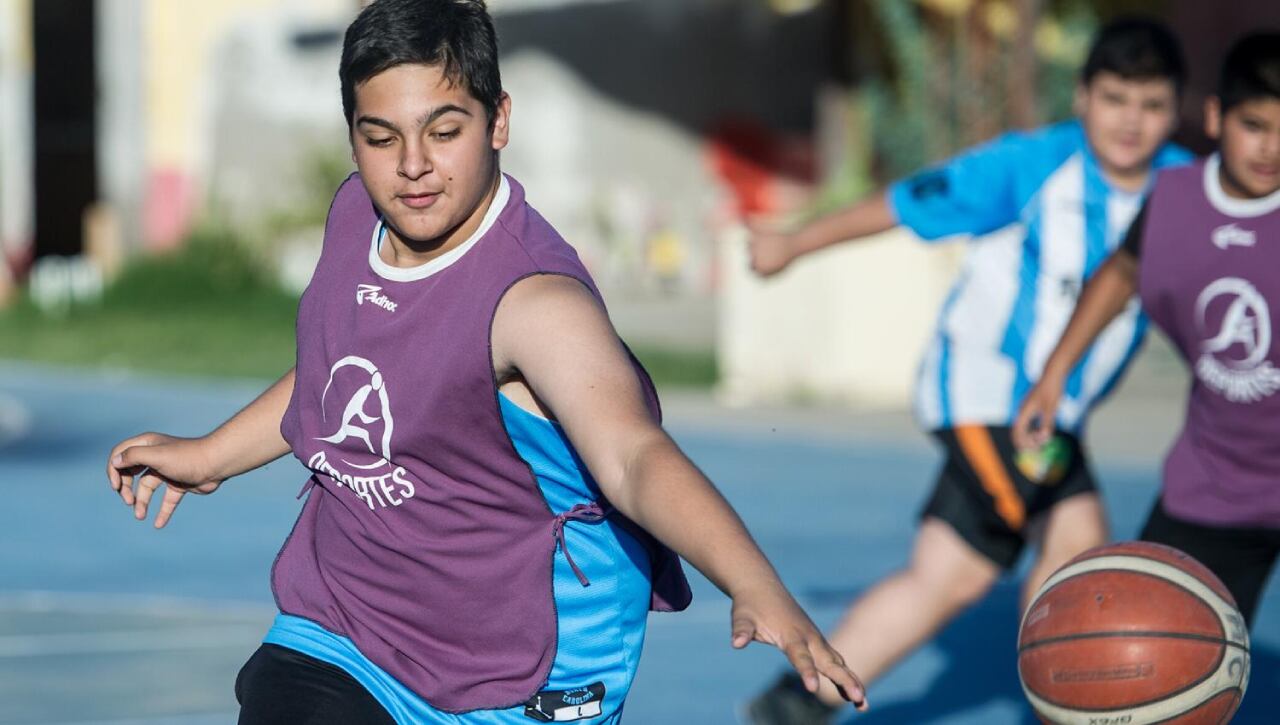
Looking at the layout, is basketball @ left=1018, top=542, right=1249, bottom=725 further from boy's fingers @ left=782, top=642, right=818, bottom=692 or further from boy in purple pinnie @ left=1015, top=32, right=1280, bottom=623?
boy's fingers @ left=782, top=642, right=818, bottom=692

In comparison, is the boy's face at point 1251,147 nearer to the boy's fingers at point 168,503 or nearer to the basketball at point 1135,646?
the basketball at point 1135,646

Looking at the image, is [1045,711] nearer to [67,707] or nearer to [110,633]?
[67,707]

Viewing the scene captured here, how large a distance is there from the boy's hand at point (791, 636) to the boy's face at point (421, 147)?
0.98 metres

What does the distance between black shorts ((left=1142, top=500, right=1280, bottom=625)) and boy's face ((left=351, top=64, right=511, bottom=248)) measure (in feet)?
8.08

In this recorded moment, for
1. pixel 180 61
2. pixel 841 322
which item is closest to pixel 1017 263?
pixel 841 322

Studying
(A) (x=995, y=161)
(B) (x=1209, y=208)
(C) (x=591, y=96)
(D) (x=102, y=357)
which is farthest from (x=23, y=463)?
(C) (x=591, y=96)

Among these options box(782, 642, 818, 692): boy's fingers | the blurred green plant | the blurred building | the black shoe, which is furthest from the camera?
the blurred building

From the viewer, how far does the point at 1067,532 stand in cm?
583

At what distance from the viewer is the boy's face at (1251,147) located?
4793 mm

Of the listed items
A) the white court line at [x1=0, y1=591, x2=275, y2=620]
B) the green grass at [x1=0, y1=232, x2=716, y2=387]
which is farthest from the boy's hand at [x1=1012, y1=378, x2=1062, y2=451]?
the green grass at [x1=0, y1=232, x2=716, y2=387]

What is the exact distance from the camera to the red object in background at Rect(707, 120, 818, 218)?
2720 cm

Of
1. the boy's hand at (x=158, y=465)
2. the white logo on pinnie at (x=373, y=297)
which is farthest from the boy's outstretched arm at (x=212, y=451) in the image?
the white logo on pinnie at (x=373, y=297)

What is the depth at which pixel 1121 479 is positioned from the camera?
1227 centimetres

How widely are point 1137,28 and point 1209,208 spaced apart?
81cm
